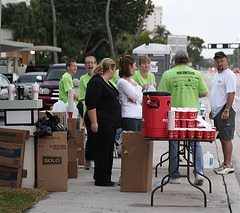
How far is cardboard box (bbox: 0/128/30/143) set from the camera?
23.9 ft

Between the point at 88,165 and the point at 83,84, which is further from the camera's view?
the point at 83,84

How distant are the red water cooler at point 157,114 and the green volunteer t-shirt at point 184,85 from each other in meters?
1.24

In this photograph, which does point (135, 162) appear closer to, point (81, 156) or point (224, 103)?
point (224, 103)

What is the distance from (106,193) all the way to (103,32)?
45008 millimetres

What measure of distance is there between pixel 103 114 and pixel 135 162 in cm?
82

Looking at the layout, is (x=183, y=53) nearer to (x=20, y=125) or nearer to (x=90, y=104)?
(x=90, y=104)

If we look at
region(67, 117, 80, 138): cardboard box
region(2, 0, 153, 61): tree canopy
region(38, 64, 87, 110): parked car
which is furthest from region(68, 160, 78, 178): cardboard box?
region(2, 0, 153, 61): tree canopy

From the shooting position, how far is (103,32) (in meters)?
51.8

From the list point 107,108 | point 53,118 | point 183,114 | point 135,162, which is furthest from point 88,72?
point 183,114

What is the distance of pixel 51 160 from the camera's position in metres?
7.47

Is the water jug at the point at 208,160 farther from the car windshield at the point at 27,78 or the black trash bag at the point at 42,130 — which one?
the car windshield at the point at 27,78

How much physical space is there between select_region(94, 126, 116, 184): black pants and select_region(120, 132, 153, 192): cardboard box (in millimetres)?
436

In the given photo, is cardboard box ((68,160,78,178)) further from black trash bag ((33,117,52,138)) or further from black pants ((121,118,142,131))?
black trash bag ((33,117,52,138))

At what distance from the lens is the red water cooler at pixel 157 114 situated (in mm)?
6848
